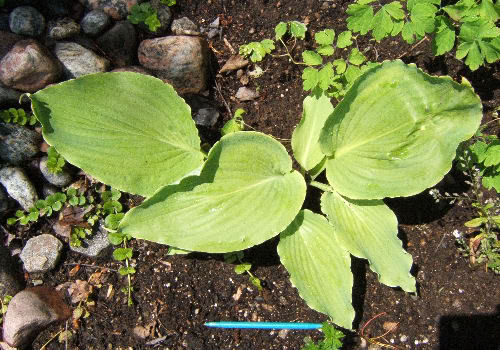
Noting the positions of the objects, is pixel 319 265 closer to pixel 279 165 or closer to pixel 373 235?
pixel 373 235

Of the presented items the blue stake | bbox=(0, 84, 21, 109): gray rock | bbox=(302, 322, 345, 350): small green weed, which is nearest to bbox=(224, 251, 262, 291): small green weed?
the blue stake

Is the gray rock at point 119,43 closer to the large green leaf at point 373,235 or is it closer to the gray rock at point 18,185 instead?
the gray rock at point 18,185

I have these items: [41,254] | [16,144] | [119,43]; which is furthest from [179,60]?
[41,254]

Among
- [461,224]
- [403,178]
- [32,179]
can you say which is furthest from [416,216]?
[32,179]

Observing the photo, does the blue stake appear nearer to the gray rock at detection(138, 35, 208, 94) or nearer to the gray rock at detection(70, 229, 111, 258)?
the gray rock at detection(70, 229, 111, 258)

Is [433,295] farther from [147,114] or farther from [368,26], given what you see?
[147,114]

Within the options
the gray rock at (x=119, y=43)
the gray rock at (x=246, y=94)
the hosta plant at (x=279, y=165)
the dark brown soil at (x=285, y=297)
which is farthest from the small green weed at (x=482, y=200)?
the gray rock at (x=119, y=43)
